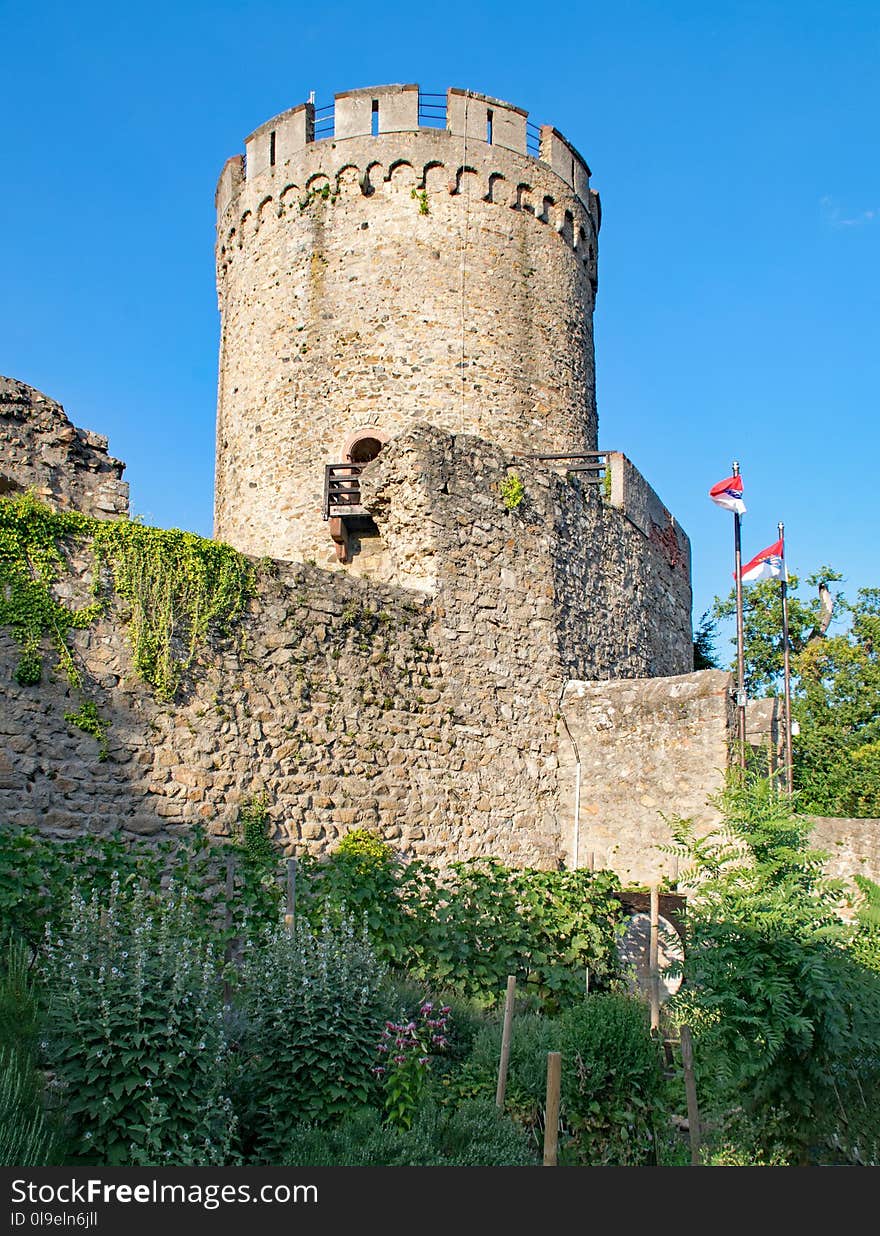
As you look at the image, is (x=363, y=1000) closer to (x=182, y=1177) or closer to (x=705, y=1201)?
(x=182, y=1177)

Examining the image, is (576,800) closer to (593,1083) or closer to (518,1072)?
(518,1072)

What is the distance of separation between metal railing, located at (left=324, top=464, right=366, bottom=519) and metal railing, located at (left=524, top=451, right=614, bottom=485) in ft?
8.92

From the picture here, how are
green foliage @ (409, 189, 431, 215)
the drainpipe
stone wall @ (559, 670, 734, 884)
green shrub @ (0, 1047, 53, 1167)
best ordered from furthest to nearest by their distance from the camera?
green foliage @ (409, 189, 431, 215)
the drainpipe
stone wall @ (559, 670, 734, 884)
green shrub @ (0, 1047, 53, 1167)

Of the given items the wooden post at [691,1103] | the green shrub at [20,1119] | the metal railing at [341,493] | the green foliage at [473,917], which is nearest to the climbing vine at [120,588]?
the green foliage at [473,917]

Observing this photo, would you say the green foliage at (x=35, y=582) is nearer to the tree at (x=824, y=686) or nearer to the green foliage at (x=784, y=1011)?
the green foliage at (x=784, y=1011)

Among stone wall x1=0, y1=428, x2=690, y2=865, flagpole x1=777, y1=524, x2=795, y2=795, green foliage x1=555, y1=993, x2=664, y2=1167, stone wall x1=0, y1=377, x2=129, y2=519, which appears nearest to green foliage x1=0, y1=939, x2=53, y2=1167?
stone wall x1=0, y1=428, x2=690, y2=865

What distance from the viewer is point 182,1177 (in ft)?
15.1

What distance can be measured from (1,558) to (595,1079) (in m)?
5.48

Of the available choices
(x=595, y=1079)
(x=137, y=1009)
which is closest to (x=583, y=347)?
(x=595, y=1079)

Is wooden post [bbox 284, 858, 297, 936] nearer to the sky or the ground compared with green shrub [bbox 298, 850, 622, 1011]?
nearer to the sky

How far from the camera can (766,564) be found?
1602 centimetres

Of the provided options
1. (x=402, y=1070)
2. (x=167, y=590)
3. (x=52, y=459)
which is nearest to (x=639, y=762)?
(x=167, y=590)

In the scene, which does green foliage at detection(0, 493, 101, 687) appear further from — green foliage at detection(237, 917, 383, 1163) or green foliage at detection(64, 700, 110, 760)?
green foliage at detection(237, 917, 383, 1163)

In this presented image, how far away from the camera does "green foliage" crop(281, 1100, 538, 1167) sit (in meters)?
5.06
